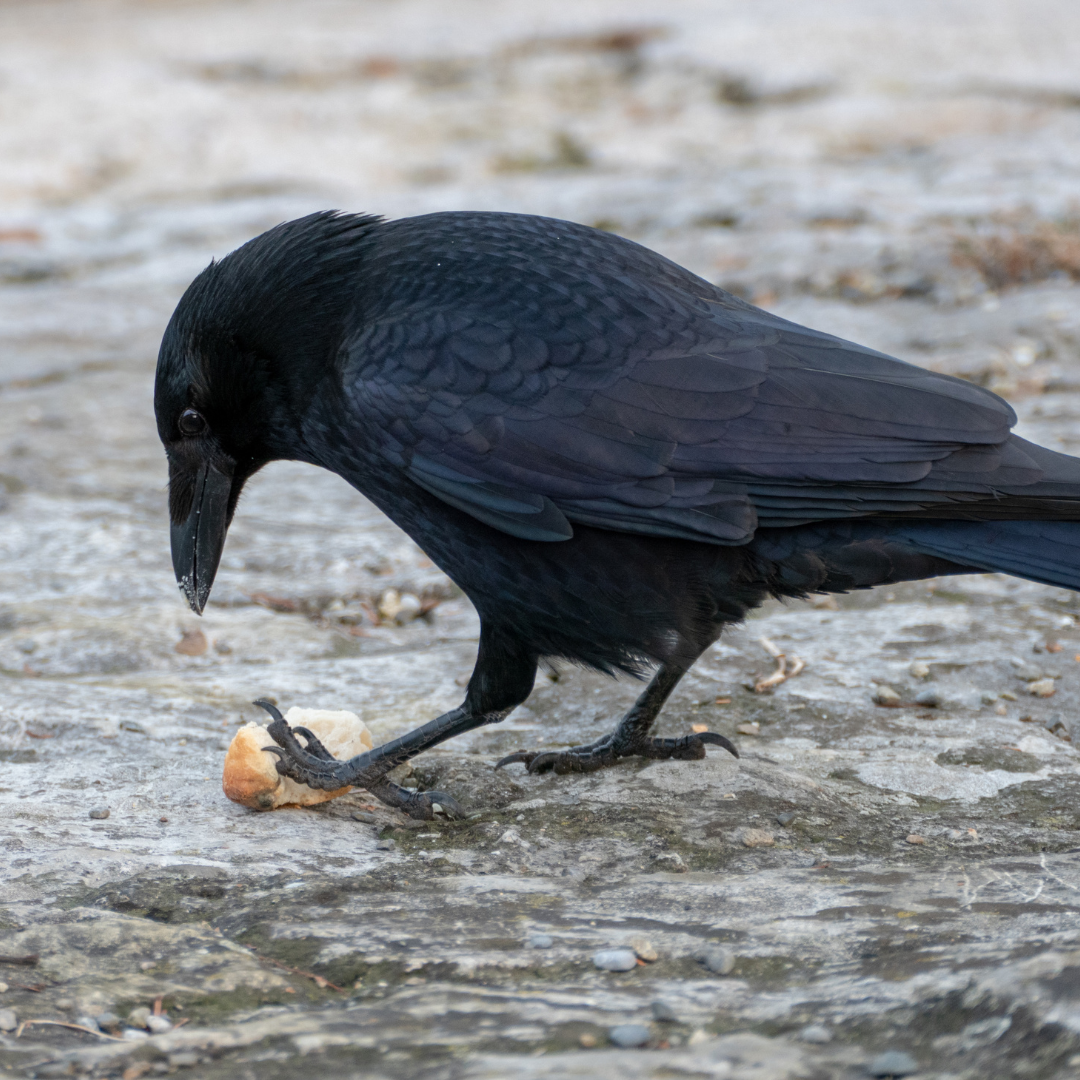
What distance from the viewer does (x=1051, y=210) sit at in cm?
843

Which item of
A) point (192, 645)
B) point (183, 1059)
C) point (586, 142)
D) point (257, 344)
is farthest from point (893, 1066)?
point (586, 142)

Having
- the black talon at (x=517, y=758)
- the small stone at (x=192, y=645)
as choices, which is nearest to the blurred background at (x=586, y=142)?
the small stone at (x=192, y=645)

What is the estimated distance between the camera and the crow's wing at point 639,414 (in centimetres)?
288

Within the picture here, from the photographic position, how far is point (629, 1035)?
1.82 m

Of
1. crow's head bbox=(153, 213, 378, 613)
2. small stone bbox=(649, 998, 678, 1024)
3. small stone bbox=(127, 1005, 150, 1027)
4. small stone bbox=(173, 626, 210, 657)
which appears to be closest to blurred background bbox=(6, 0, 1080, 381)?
small stone bbox=(173, 626, 210, 657)

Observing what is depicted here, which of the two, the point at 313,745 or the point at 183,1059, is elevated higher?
the point at 183,1059

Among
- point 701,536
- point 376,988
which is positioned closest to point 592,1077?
point 376,988

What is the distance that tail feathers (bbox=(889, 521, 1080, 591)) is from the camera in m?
2.82

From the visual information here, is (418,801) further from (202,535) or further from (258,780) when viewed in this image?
(202,535)

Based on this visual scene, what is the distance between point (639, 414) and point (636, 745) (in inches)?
37.0

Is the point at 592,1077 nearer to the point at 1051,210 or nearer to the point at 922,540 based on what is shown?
the point at 922,540

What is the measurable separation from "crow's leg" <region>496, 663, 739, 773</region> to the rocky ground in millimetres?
61

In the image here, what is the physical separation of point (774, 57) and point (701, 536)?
11652 mm

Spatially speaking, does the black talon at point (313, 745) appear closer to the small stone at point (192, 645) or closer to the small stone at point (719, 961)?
the small stone at point (192, 645)
